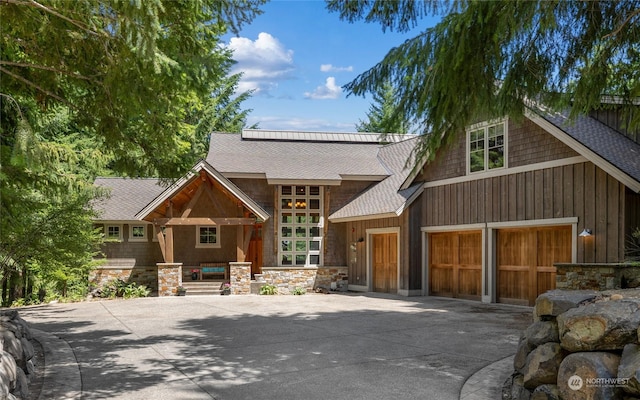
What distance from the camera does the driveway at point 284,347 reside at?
20.2 feet

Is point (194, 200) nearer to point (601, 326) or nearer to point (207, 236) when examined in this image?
point (207, 236)

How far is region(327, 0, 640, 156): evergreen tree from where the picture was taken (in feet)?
19.6

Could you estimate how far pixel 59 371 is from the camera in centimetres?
695

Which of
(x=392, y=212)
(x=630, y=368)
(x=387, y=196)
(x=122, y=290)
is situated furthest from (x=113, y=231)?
(x=630, y=368)

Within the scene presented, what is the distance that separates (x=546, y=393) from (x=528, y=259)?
9208mm

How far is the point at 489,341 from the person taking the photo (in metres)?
8.91

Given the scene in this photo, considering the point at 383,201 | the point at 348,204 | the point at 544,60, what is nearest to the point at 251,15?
the point at 544,60

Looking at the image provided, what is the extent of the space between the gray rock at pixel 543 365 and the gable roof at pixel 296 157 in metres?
14.3

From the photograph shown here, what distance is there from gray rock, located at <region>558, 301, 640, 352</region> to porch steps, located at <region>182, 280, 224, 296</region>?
15280 millimetres

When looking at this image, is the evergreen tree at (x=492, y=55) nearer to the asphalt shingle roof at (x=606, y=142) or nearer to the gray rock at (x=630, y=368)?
the gray rock at (x=630, y=368)

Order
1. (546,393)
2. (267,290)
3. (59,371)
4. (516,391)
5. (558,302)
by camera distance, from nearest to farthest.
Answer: (546,393) → (558,302) → (516,391) → (59,371) → (267,290)

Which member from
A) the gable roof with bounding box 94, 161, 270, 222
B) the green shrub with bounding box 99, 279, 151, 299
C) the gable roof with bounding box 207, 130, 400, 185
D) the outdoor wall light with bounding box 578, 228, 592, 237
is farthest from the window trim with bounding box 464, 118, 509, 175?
the green shrub with bounding box 99, 279, 151, 299

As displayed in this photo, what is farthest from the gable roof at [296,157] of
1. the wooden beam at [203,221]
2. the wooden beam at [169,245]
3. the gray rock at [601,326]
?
the gray rock at [601,326]

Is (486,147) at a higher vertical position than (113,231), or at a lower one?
higher
